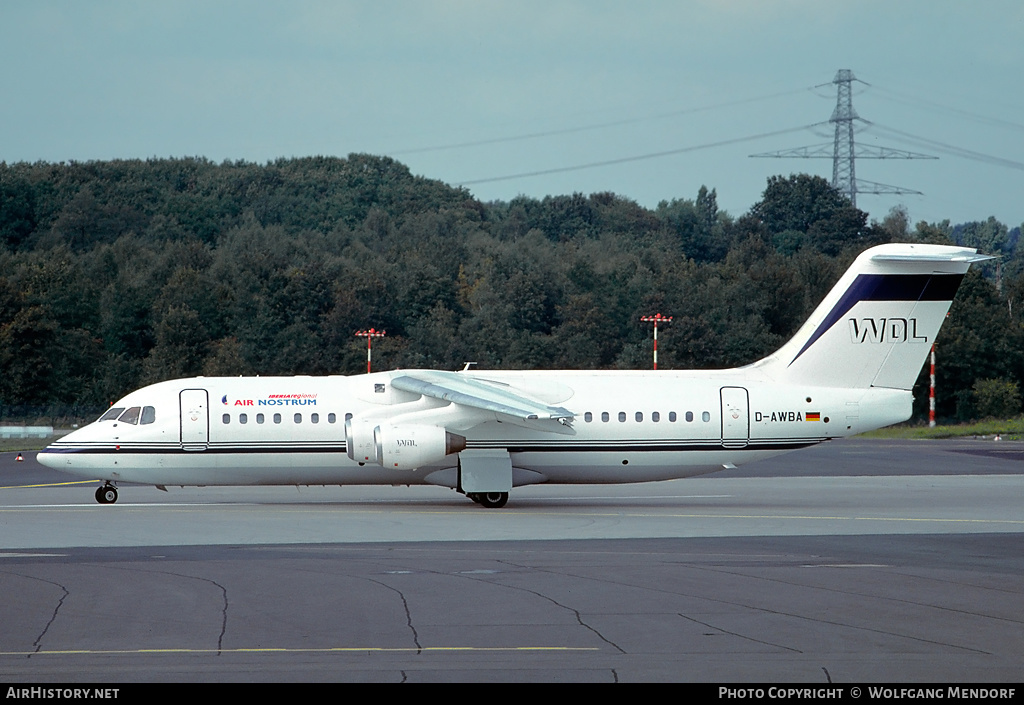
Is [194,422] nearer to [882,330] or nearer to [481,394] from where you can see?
[481,394]

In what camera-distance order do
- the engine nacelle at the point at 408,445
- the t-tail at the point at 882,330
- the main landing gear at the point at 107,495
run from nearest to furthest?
1. the engine nacelle at the point at 408,445
2. the main landing gear at the point at 107,495
3. the t-tail at the point at 882,330

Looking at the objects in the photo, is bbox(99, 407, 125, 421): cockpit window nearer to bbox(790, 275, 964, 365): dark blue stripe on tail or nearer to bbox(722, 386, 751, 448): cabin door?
bbox(722, 386, 751, 448): cabin door

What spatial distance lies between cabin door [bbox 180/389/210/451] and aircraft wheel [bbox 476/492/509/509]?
6.31 metres

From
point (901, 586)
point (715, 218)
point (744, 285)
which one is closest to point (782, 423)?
point (901, 586)

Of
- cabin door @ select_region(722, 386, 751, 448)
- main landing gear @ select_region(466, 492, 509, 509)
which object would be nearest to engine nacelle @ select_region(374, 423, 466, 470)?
main landing gear @ select_region(466, 492, 509, 509)

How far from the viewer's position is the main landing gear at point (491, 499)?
2755cm

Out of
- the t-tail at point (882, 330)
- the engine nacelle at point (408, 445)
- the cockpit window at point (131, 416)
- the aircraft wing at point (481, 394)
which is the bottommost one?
the engine nacelle at point (408, 445)

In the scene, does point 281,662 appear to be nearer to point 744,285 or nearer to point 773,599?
point 773,599

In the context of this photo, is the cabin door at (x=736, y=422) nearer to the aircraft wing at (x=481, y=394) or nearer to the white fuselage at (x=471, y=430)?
the white fuselage at (x=471, y=430)

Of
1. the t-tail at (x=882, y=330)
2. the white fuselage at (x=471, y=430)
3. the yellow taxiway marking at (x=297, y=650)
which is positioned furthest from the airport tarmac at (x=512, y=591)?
the t-tail at (x=882, y=330)

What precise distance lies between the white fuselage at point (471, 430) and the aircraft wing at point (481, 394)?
0.41m

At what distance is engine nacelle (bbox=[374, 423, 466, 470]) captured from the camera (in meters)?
26.1

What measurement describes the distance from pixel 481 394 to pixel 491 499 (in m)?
2.70
